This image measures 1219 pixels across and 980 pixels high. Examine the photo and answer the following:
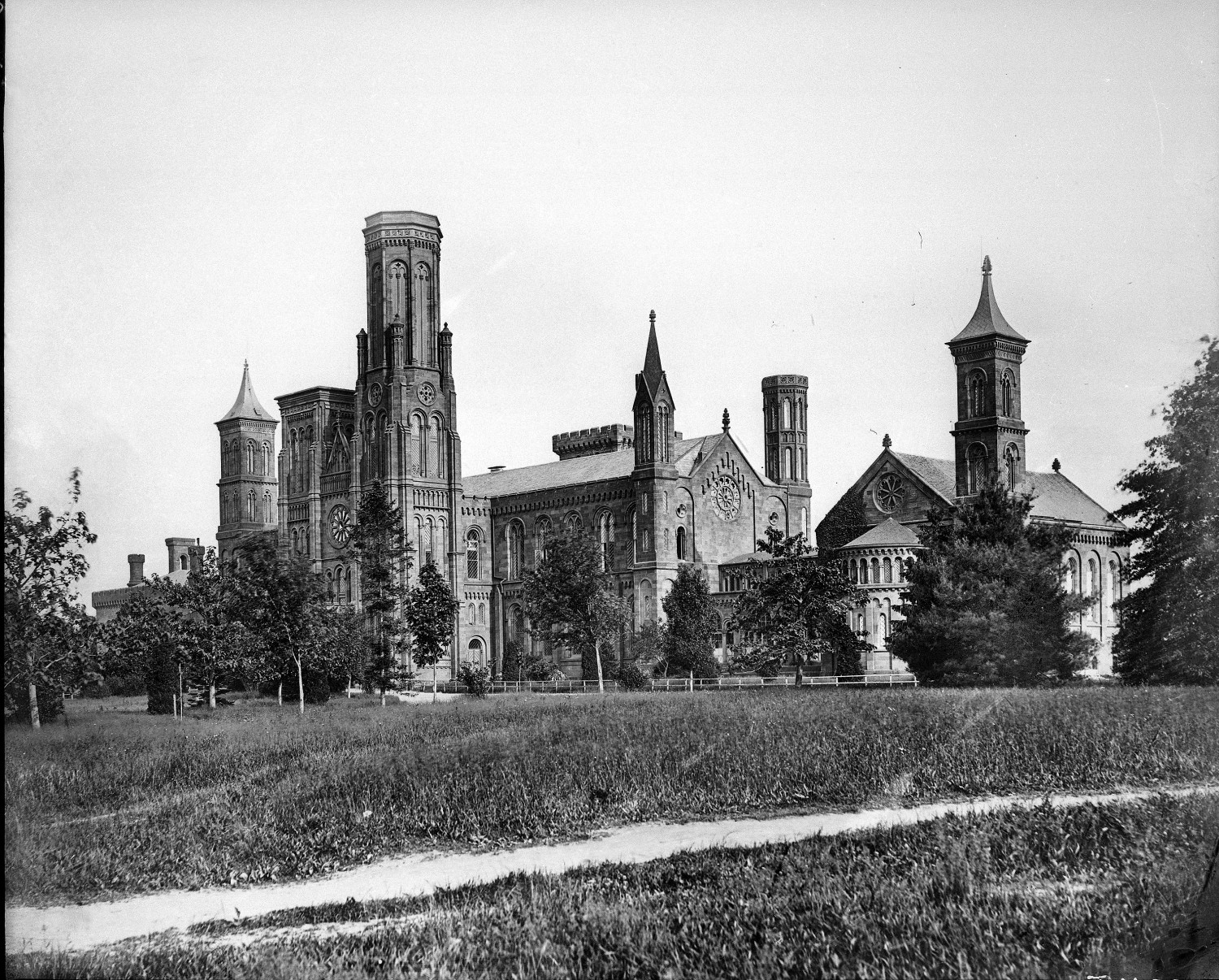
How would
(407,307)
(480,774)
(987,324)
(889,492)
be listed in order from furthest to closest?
1. (407,307)
2. (889,492)
3. (987,324)
4. (480,774)

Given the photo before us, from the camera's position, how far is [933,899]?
11.8 m

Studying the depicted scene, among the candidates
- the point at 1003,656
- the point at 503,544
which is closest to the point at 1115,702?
the point at 1003,656

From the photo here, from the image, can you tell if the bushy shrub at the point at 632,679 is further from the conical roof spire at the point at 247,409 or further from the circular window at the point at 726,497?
the conical roof spire at the point at 247,409

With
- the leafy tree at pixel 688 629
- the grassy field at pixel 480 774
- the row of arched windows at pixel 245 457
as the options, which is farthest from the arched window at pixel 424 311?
the grassy field at pixel 480 774

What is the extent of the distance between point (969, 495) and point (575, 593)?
18.8m

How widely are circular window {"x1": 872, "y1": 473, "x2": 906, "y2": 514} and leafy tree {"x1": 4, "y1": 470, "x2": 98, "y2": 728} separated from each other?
52.7 meters

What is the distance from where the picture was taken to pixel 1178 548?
29.3 metres

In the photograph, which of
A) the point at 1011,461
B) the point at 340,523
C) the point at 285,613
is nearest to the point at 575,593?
the point at 285,613

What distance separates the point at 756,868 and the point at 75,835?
7.73 m

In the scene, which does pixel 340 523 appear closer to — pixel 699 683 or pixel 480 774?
pixel 699 683

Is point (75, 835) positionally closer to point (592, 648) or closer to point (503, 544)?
point (592, 648)

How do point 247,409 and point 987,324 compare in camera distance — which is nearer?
point 987,324

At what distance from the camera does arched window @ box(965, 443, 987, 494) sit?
56219 millimetres

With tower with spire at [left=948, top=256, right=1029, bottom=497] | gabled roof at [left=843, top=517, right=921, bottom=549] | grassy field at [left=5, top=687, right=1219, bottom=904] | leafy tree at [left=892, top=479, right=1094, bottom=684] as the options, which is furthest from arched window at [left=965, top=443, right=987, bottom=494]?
grassy field at [left=5, top=687, right=1219, bottom=904]
